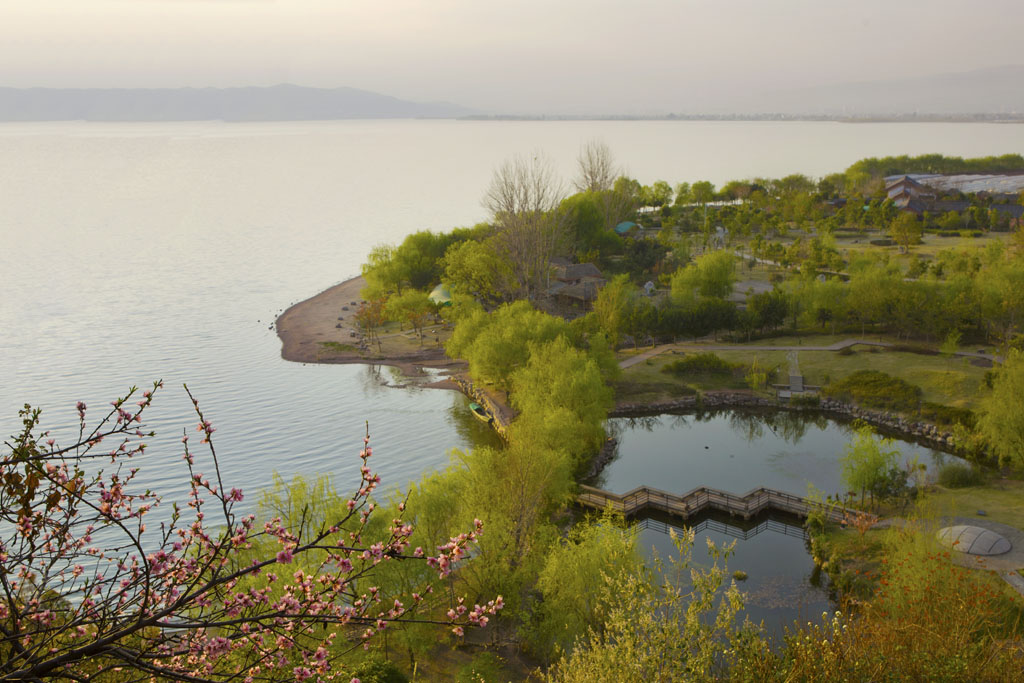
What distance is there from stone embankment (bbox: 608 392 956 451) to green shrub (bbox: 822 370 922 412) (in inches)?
23.4

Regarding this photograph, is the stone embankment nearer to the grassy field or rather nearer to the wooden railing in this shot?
the grassy field

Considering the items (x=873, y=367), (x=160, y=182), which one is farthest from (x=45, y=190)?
(x=873, y=367)

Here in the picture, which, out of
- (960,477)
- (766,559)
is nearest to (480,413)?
(766,559)

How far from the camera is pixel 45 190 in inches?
6713

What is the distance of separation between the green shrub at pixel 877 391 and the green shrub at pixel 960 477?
825 centimetres

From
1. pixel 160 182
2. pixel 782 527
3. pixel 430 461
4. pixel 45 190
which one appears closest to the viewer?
pixel 782 527

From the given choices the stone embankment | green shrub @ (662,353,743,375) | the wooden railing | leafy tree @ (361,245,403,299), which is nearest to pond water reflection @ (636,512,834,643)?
the wooden railing

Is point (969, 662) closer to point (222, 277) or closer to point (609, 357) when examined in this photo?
point (609, 357)

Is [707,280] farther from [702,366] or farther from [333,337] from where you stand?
[333,337]

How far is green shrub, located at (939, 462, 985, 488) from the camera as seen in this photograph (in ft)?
106

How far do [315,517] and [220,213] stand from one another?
128523mm

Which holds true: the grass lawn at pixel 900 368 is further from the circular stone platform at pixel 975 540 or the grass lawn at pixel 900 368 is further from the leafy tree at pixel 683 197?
the leafy tree at pixel 683 197

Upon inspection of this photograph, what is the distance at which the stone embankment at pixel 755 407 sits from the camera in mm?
40625

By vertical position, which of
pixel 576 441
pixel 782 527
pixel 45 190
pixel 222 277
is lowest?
pixel 782 527
